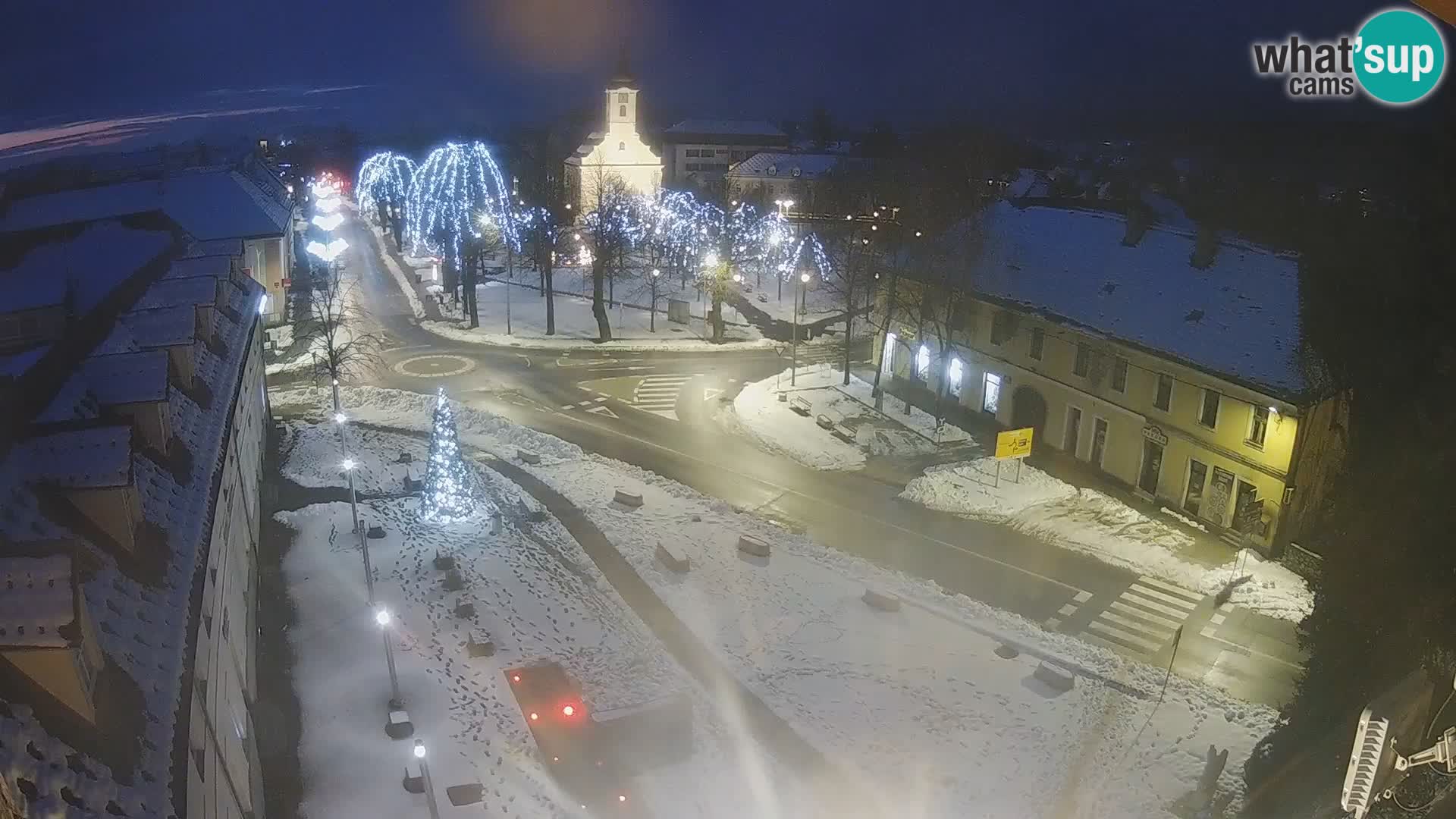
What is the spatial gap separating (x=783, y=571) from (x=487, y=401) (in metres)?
18.3

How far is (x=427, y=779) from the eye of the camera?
16078 mm

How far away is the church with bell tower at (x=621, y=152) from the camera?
264ft

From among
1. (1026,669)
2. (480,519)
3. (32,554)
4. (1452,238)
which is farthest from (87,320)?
(1452,238)

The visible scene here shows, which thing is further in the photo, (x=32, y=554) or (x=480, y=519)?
(x=480, y=519)

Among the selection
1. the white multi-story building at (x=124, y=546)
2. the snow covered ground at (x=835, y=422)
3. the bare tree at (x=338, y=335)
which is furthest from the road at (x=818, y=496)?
the white multi-story building at (x=124, y=546)

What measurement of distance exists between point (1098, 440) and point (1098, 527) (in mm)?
5332

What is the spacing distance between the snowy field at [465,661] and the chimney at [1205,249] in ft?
76.6

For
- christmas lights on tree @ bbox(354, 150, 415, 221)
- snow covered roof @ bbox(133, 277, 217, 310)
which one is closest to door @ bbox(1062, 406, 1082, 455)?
snow covered roof @ bbox(133, 277, 217, 310)

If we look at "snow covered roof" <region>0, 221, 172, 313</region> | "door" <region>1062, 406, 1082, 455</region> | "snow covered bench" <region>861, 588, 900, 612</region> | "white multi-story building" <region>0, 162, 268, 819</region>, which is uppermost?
"snow covered roof" <region>0, 221, 172, 313</region>

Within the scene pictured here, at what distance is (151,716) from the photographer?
7.93 metres

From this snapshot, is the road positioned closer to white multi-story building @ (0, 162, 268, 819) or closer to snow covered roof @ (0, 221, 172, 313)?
snow covered roof @ (0, 221, 172, 313)

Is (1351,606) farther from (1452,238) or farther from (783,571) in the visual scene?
(783,571)

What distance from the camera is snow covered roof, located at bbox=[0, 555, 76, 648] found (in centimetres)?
678

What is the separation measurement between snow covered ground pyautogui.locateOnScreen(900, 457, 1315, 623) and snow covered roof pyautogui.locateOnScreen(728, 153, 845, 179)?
57925mm
